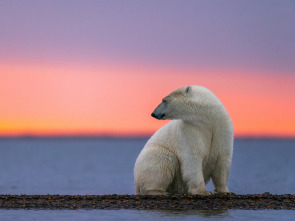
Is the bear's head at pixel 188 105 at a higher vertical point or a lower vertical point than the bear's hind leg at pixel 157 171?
higher

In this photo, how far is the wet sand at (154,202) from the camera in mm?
12531

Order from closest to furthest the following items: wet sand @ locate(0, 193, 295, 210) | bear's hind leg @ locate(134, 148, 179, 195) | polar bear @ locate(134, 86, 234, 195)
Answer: wet sand @ locate(0, 193, 295, 210) < polar bear @ locate(134, 86, 234, 195) < bear's hind leg @ locate(134, 148, 179, 195)

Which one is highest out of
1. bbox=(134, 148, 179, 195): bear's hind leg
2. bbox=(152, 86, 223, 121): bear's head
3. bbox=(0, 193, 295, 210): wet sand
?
bbox=(152, 86, 223, 121): bear's head

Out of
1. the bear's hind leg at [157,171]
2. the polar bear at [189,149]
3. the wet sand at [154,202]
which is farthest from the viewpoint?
the bear's hind leg at [157,171]

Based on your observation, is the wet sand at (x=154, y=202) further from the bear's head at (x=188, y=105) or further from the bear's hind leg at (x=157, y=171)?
the bear's head at (x=188, y=105)

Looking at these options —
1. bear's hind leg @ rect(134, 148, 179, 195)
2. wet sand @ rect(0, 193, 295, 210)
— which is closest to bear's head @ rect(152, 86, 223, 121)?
bear's hind leg @ rect(134, 148, 179, 195)

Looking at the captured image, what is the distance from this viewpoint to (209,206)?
12516mm

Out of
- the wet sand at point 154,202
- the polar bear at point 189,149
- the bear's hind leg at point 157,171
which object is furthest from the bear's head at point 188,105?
the wet sand at point 154,202

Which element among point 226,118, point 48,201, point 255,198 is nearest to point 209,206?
point 255,198

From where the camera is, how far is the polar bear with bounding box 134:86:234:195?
1395cm

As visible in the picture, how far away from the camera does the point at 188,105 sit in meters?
14.1

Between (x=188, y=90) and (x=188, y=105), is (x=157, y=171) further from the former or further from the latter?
(x=188, y=90)

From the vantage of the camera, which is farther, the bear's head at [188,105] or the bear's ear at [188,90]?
the bear's ear at [188,90]

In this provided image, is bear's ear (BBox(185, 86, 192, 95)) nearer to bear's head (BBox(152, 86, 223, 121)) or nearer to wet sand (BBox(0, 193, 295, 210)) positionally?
bear's head (BBox(152, 86, 223, 121))
